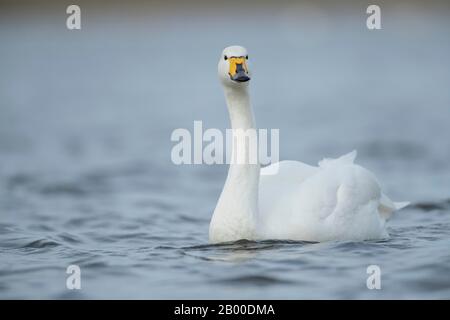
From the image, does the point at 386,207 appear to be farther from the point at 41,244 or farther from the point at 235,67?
the point at 41,244

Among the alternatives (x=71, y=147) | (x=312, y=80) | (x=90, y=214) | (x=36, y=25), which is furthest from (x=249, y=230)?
(x=36, y=25)

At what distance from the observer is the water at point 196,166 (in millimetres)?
8930

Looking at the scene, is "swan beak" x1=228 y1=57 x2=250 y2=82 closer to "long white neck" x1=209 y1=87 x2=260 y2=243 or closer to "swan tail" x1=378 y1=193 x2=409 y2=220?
"long white neck" x1=209 y1=87 x2=260 y2=243

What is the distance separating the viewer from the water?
8.93 m

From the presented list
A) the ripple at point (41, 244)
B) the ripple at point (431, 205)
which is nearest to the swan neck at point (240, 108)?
the ripple at point (41, 244)

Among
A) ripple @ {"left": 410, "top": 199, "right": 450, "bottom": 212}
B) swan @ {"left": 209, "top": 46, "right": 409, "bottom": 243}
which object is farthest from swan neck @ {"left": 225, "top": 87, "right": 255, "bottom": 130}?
ripple @ {"left": 410, "top": 199, "right": 450, "bottom": 212}

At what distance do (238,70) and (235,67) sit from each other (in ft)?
0.19

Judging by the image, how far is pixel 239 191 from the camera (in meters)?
9.83

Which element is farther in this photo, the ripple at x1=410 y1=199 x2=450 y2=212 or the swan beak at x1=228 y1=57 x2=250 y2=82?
the ripple at x1=410 y1=199 x2=450 y2=212

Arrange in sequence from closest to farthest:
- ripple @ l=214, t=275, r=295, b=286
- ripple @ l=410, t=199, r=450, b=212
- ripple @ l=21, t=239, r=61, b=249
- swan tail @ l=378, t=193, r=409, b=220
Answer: ripple @ l=214, t=275, r=295, b=286
ripple @ l=21, t=239, r=61, b=249
swan tail @ l=378, t=193, r=409, b=220
ripple @ l=410, t=199, r=450, b=212

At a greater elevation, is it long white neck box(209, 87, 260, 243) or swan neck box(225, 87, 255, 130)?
swan neck box(225, 87, 255, 130)

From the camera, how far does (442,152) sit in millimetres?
17844

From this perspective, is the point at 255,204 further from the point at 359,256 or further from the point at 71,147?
the point at 71,147

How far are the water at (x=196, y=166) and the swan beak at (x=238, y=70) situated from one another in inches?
65.6
